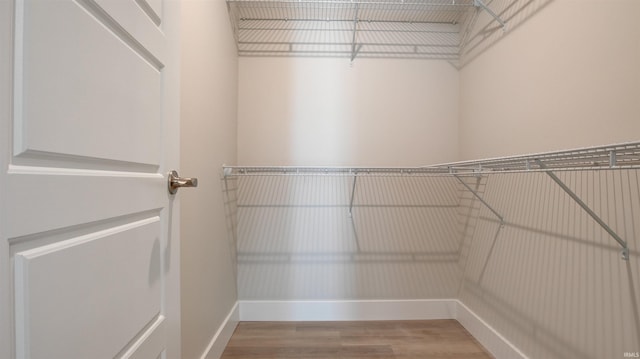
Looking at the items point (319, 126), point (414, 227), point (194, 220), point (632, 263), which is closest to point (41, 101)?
point (194, 220)

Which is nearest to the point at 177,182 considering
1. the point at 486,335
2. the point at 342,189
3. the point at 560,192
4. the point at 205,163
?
the point at 205,163

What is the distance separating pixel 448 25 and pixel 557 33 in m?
1.02

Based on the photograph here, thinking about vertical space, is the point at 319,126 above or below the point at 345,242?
above

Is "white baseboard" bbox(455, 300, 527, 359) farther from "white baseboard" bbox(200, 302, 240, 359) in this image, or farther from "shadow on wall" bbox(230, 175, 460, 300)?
"white baseboard" bbox(200, 302, 240, 359)

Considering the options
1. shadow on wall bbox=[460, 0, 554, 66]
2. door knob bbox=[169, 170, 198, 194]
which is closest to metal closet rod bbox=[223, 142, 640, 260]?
shadow on wall bbox=[460, 0, 554, 66]

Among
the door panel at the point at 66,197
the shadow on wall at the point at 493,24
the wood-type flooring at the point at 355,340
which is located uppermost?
the shadow on wall at the point at 493,24

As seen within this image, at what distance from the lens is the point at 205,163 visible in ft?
4.49

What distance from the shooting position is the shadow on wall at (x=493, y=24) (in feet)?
4.56

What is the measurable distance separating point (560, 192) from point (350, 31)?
1.62 m

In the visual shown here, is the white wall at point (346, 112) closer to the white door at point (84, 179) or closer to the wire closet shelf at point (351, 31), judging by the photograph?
the wire closet shelf at point (351, 31)

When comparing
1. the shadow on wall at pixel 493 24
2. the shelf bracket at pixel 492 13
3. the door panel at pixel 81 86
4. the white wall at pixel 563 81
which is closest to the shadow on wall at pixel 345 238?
the white wall at pixel 563 81

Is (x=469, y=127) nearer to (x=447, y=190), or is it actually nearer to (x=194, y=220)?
(x=447, y=190)

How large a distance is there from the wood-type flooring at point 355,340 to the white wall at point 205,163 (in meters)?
0.26

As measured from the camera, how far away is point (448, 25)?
6.83 ft
